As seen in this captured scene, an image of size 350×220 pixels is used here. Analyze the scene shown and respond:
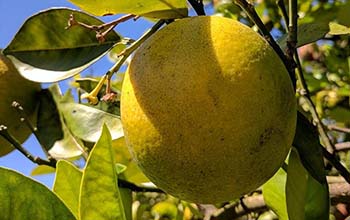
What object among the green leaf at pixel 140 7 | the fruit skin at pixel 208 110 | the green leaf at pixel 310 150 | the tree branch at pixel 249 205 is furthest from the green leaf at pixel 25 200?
the tree branch at pixel 249 205

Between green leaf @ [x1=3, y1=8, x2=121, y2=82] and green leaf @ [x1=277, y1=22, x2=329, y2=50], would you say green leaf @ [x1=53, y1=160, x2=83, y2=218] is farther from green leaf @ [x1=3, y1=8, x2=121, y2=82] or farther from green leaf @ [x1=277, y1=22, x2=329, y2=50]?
green leaf @ [x1=277, y1=22, x2=329, y2=50]

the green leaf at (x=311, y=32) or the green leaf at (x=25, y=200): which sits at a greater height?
the green leaf at (x=25, y=200)

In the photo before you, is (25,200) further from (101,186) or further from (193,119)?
(193,119)

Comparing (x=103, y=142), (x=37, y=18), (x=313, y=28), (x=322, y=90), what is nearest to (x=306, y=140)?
(x=313, y=28)

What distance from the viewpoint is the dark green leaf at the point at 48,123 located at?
1.64m

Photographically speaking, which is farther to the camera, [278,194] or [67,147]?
[67,147]

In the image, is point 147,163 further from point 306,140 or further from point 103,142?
point 306,140

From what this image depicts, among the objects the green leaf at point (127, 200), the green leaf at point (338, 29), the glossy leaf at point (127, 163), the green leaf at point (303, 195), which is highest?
the green leaf at point (338, 29)

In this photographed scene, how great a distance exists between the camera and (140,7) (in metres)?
0.95

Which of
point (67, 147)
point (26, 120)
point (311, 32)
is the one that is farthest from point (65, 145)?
point (311, 32)

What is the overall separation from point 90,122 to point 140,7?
21.8 inches

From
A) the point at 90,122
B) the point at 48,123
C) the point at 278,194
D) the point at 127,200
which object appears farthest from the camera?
the point at 48,123

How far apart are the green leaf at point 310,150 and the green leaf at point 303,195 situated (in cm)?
5

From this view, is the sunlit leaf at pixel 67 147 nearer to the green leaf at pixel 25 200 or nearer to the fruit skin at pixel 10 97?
the fruit skin at pixel 10 97
